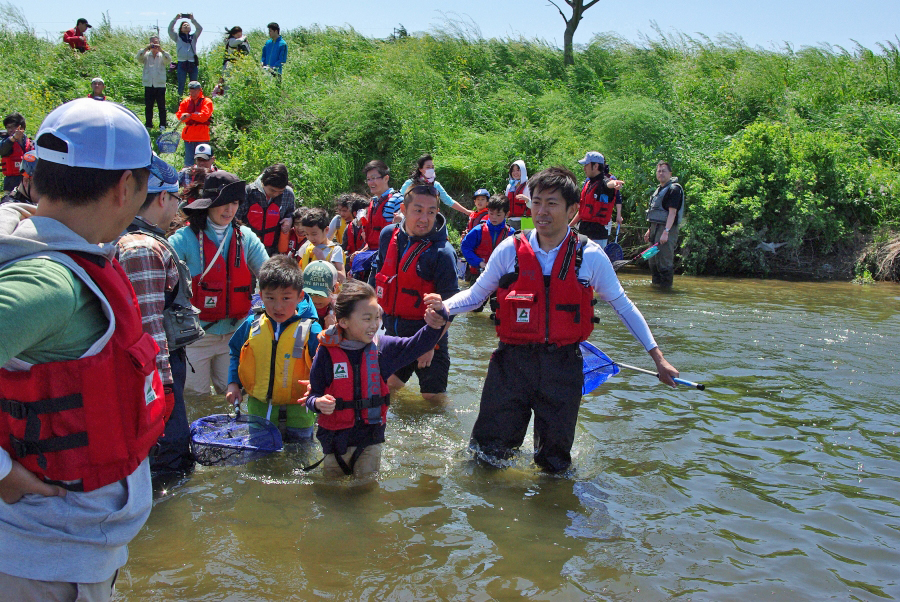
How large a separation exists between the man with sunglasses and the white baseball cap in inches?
68.2

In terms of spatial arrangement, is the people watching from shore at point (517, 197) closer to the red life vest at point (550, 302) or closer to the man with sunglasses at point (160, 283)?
the red life vest at point (550, 302)

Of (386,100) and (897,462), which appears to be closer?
(897,462)

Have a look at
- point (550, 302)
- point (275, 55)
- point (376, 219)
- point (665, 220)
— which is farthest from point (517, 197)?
point (275, 55)

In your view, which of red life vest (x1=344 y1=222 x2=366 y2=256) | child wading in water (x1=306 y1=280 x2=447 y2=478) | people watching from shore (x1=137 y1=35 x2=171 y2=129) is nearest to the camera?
child wading in water (x1=306 y1=280 x2=447 y2=478)

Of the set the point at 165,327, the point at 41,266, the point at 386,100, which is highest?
the point at 386,100

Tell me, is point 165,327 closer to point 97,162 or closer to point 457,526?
point 457,526

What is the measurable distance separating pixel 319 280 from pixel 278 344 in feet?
2.90

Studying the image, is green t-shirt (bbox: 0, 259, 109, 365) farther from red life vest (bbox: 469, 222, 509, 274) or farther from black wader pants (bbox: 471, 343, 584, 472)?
red life vest (bbox: 469, 222, 509, 274)

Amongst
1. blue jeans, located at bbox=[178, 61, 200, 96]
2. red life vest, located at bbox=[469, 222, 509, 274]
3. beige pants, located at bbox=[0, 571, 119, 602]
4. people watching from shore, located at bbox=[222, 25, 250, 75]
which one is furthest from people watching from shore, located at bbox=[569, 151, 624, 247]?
people watching from shore, located at bbox=[222, 25, 250, 75]

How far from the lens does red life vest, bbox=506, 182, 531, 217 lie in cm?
1088

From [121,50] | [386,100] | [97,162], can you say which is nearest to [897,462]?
[97,162]

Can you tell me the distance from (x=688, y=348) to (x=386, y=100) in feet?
37.9

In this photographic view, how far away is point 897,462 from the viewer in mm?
5320

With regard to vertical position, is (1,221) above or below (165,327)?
above
